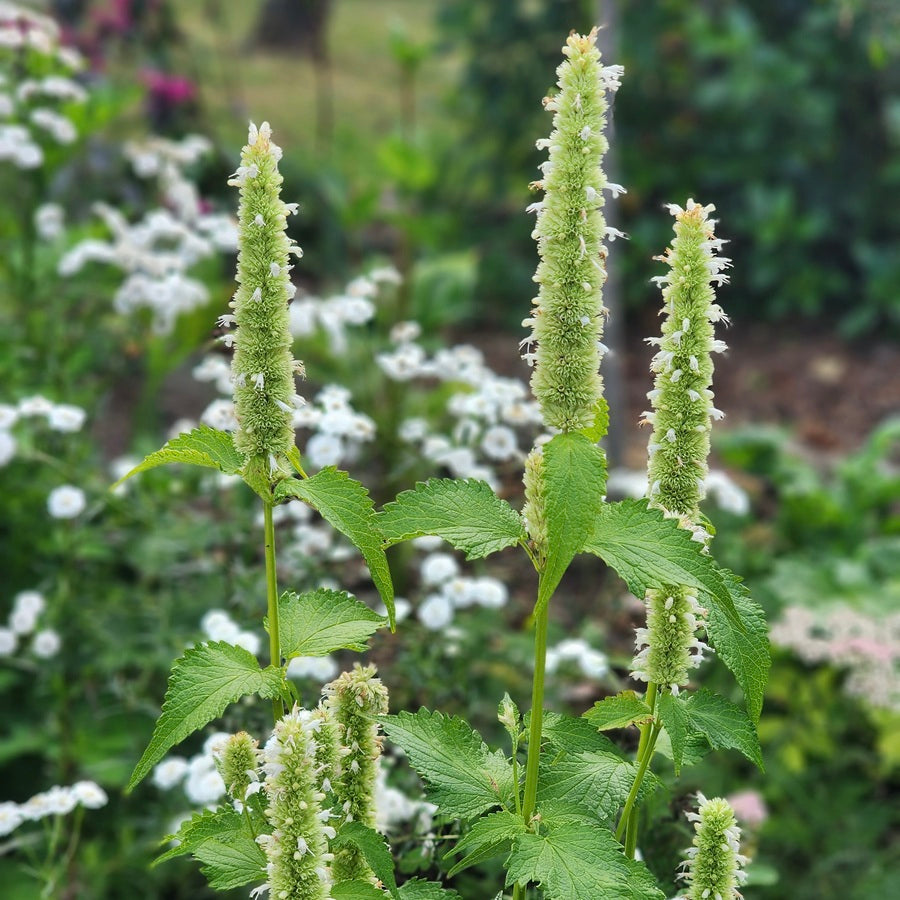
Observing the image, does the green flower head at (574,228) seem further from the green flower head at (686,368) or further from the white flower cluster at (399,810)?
the white flower cluster at (399,810)

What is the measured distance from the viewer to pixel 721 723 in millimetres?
1312

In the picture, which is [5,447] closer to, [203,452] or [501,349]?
[203,452]

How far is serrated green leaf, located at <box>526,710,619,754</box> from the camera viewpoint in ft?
4.49

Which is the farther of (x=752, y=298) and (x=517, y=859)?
(x=752, y=298)

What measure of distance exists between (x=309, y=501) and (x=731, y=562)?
264 cm

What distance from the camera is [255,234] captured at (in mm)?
1153

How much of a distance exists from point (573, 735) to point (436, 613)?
1.14 meters

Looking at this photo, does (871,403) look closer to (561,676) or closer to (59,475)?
(561,676)

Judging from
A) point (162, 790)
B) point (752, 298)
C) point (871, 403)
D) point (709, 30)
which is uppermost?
point (709, 30)

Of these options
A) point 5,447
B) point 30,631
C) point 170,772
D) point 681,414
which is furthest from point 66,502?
point 681,414

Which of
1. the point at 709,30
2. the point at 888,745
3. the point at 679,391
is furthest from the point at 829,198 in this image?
the point at 679,391

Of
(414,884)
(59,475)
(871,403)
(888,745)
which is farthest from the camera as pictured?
(871,403)

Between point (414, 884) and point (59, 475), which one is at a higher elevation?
point (59, 475)

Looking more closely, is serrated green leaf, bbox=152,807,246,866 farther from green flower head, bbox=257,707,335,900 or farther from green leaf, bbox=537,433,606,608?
green leaf, bbox=537,433,606,608
